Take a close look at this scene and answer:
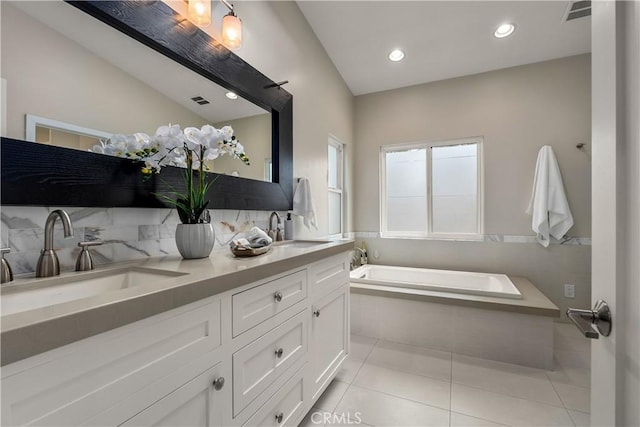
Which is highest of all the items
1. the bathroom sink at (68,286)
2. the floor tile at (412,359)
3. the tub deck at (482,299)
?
the bathroom sink at (68,286)

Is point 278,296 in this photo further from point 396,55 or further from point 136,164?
point 396,55

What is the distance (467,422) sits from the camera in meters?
1.51

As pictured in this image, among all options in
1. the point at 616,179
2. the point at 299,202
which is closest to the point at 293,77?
the point at 299,202

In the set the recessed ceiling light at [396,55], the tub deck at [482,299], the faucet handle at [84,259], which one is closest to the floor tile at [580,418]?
the tub deck at [482,299]

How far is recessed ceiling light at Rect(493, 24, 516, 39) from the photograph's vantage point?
98.7 inches

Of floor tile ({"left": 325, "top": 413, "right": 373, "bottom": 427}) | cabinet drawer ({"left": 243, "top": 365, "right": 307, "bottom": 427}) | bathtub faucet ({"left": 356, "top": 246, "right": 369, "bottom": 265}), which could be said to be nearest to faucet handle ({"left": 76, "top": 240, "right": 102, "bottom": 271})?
cabinet drawer ({"left": 243, "top": 365, "right": 307, "bottom": 427})

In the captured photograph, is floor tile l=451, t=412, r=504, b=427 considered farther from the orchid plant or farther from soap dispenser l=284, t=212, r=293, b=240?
the orchid plant

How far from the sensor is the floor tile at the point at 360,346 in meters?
2.23

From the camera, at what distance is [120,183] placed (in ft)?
3.53

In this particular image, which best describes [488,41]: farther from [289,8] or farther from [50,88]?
[50,88]

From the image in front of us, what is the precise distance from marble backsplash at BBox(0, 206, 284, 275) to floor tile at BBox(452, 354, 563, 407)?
6.43ft

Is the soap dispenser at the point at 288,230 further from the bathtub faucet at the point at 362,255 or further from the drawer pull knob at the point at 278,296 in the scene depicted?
the bathtub faucet at the point at 362,255

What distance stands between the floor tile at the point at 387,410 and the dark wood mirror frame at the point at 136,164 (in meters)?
1.35

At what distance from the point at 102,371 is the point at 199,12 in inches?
61.6
